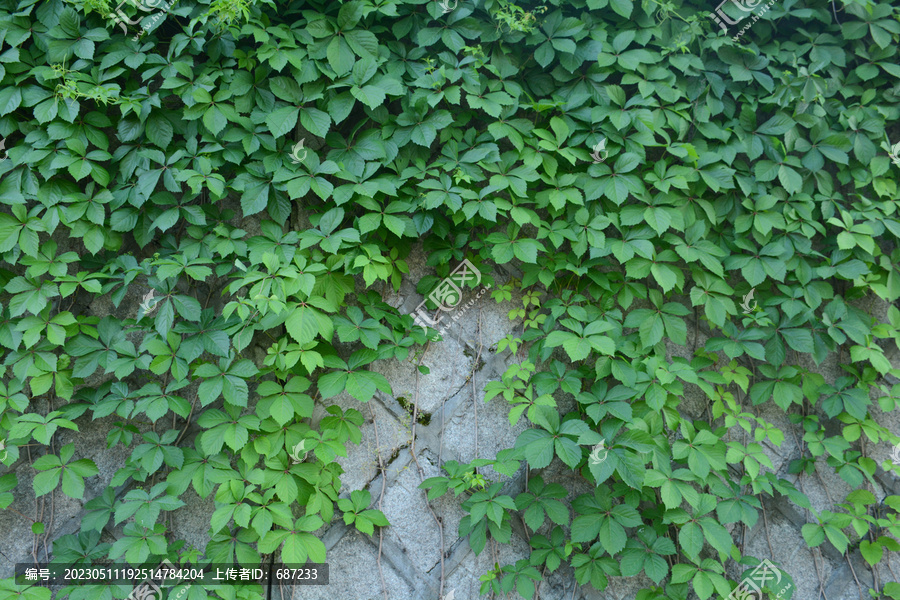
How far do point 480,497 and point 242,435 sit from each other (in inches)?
36.4

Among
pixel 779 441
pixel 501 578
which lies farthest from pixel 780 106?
pixel 501 578

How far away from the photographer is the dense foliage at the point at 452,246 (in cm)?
189

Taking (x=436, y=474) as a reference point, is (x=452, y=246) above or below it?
above

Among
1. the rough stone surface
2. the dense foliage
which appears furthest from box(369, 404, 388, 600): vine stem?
the dense foliage

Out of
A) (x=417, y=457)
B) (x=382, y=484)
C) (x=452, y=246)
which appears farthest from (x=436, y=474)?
(x=452, y=246)

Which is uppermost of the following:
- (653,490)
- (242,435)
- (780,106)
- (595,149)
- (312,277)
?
(780,106)

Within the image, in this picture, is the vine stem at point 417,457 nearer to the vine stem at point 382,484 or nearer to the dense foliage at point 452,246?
the vine stem at point 382,484

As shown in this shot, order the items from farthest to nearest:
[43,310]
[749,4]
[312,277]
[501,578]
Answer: [749,4]
[501,578]
[43,310]
[312,277]

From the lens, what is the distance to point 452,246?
219 centimetres

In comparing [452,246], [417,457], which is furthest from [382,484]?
[452,246]

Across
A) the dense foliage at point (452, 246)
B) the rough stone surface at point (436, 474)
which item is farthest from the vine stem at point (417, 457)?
the dense foliage at point (452, 246)

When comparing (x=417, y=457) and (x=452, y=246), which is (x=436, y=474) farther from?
(x=452, y=246)

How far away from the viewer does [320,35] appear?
6.37 ft

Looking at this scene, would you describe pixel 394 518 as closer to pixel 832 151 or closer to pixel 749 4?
pixel 832 151
